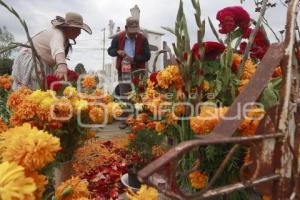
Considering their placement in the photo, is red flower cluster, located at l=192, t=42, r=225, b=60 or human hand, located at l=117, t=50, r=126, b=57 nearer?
red flower cluster, located at l=192, t=42, r=225, b=60

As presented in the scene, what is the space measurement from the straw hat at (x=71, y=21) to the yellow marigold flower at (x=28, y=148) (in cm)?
169

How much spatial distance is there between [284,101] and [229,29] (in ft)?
2.21

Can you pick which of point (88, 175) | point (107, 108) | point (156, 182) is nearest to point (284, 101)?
point (156, 182)

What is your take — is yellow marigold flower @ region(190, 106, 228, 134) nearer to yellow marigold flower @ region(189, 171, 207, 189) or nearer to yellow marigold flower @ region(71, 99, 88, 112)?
yellow marigold flower @ region(189, 171, 207, 189)

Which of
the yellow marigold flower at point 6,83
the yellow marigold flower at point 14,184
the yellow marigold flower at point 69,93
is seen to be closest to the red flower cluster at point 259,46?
the yellow marigold flower at point 69,93

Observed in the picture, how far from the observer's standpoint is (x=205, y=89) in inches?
46.9

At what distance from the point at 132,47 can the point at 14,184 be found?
3.54m

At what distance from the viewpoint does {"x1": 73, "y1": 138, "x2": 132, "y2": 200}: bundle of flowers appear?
1540 millimetres

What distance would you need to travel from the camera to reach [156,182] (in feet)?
1.75

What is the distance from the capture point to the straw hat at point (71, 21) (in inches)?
89.7

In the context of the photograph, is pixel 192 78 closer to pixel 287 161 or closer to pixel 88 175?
pixel 287 161

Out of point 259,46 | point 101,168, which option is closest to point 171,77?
point 259,46

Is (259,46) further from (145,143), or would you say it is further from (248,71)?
(145,143)

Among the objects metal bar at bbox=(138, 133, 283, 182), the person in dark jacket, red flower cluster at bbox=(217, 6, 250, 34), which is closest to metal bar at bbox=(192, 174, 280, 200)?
metal bar at bbox=(138, 133, 283, 182)
